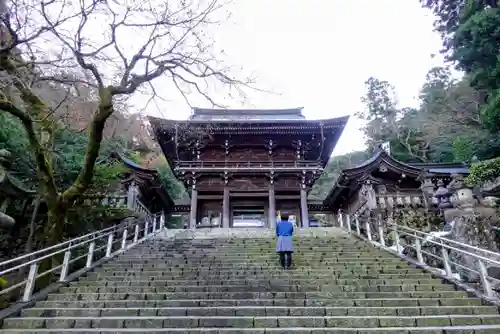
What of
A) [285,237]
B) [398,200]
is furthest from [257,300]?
[398,200]

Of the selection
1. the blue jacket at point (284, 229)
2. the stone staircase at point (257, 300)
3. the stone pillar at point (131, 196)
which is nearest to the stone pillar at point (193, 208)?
the stone pillar at point (131, 196)

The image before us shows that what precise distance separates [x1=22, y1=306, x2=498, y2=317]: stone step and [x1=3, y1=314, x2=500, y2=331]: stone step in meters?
0.29

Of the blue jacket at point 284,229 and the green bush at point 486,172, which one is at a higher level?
the green bush at point 486,172

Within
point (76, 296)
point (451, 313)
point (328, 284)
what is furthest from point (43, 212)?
point (451, 313)

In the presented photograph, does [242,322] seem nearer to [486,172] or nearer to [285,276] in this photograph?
[285,276]

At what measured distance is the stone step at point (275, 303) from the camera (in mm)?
5348

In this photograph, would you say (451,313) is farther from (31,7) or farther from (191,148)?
(191,148)

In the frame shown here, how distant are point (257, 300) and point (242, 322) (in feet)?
2.46

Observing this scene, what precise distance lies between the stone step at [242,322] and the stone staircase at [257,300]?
13 mm

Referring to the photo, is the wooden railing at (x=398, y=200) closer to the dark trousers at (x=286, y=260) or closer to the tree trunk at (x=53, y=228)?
the dark trousers at (x=286, y=260)

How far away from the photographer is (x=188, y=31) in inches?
320

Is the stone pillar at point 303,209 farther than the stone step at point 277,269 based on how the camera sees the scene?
Yes

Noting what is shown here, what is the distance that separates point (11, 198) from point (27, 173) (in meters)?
1.64

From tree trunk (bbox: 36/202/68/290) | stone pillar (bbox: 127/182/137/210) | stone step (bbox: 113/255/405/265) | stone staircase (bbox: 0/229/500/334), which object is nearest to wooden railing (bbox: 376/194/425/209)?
stone staircase (bbox: 0/229/500/334)
